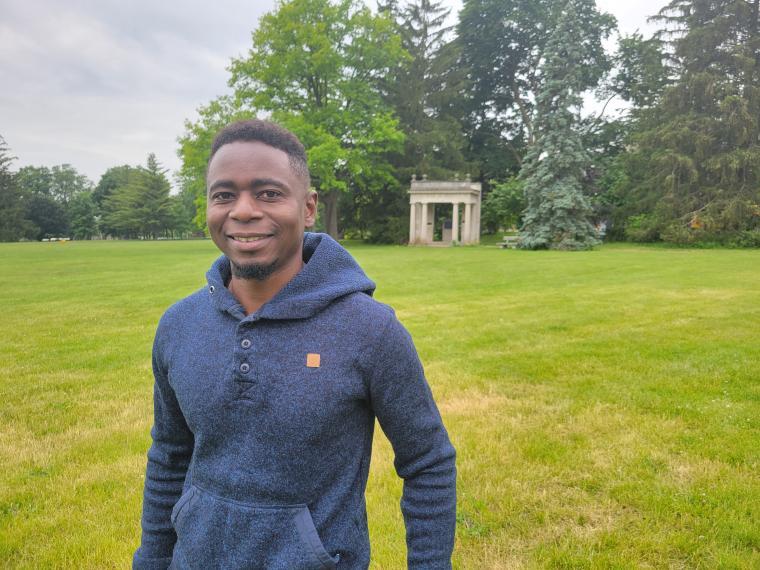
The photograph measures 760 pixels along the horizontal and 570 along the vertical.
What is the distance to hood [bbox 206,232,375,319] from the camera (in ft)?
4.54

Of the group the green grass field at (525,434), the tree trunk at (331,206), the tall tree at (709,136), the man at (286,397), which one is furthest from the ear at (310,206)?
the tree trunk at (331,206)

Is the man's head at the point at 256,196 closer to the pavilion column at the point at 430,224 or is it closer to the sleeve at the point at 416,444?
the sleeve at the point at 416,444

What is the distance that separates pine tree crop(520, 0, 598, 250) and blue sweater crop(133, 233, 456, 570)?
93.4 feet

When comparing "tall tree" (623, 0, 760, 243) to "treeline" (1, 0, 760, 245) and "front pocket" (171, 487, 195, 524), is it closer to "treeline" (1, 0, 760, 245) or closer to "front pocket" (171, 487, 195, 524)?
"treeline" (1, 0, 760, 245)

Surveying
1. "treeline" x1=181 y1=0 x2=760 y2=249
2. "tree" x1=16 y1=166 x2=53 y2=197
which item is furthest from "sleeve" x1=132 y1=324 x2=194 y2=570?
"tree" x1=16 y1=166 x2=53 y2=197

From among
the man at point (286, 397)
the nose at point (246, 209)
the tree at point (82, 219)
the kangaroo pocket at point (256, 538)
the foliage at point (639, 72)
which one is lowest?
the kangaroo pocket at point (256, 538)

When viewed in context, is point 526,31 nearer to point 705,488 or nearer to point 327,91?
point 327,91

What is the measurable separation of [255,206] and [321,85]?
3414cm

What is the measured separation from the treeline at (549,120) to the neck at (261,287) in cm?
2852

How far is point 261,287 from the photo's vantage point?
1.52m

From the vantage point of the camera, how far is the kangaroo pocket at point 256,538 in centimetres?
130

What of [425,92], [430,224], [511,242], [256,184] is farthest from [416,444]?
[425,92]

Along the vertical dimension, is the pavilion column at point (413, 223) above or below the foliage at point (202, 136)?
below

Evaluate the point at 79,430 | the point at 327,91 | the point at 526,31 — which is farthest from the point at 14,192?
the point at 79,430
